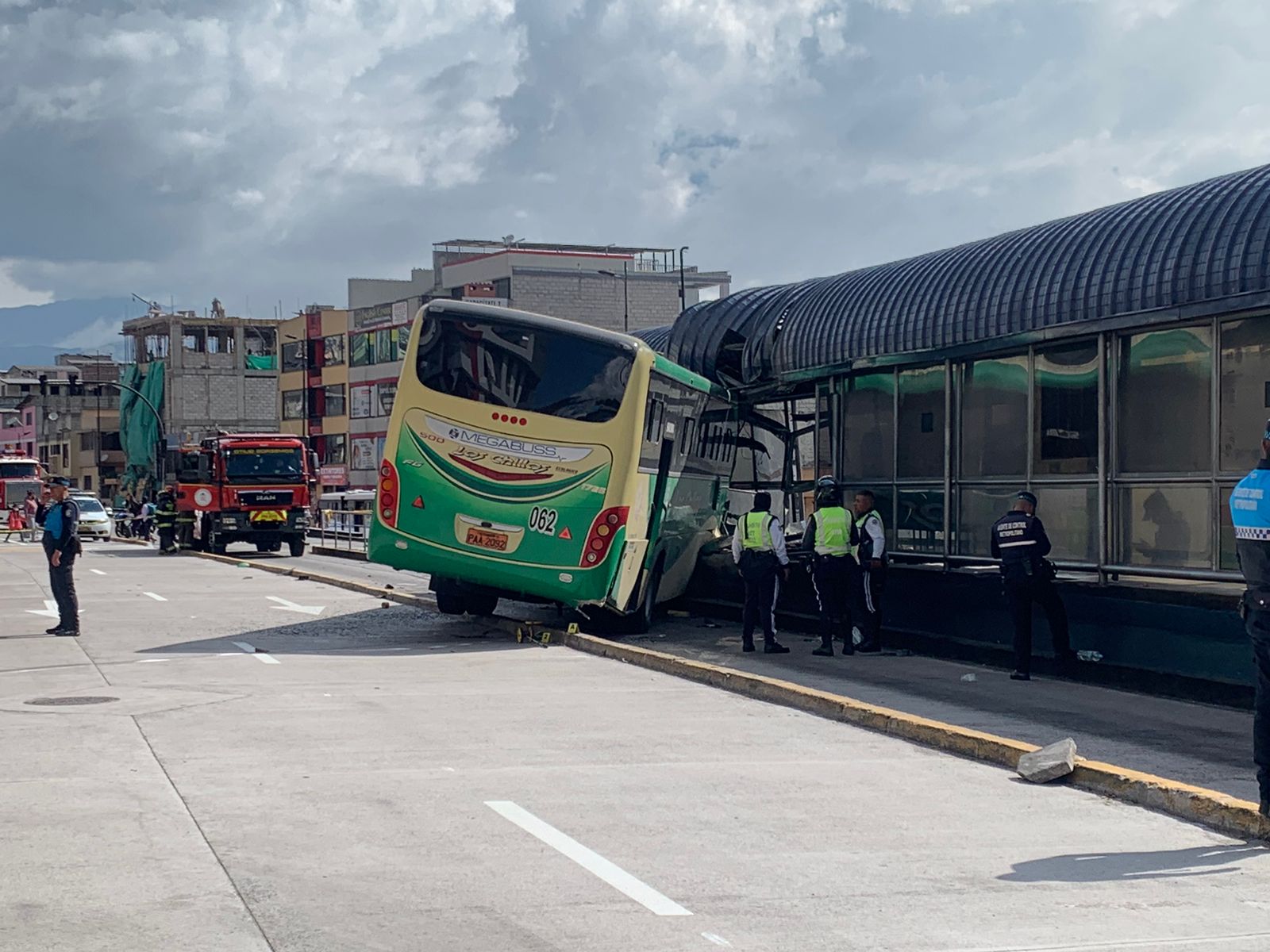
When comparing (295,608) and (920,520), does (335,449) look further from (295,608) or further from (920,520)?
(920,520)

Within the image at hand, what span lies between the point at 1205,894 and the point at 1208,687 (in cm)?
655

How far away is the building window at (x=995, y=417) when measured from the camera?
53.2 feet

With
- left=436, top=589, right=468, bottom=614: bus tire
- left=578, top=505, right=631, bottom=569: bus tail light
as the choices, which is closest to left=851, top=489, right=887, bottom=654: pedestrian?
left=578, top=505, right=631, bottom=569: bus tail light

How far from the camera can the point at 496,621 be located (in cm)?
2094

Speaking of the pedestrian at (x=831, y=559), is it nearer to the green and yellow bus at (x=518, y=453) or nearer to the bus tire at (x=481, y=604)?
the green and yellow bus at (x=518, y=453)

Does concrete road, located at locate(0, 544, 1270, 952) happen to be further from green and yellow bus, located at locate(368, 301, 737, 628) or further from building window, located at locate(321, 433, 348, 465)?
building window, located at locate(321, 433, 348, 465)

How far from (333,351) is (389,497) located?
273 ft

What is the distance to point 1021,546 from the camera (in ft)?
48.0

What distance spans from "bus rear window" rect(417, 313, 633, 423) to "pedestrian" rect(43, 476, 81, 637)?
4627 mm

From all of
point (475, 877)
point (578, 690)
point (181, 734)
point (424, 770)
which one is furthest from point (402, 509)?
point (475, 877)

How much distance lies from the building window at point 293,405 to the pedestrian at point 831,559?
88984 mm

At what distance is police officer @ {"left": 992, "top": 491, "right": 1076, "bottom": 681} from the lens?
14.6 metres

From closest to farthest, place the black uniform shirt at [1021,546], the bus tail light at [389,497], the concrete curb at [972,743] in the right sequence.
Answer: the concrete curb at [972,743] < the black uniform shirt at [1021,546] < the bus tail light at [389,497]

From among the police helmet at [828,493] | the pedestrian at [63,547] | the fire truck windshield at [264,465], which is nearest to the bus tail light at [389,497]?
the pedestrian at [63,547]
